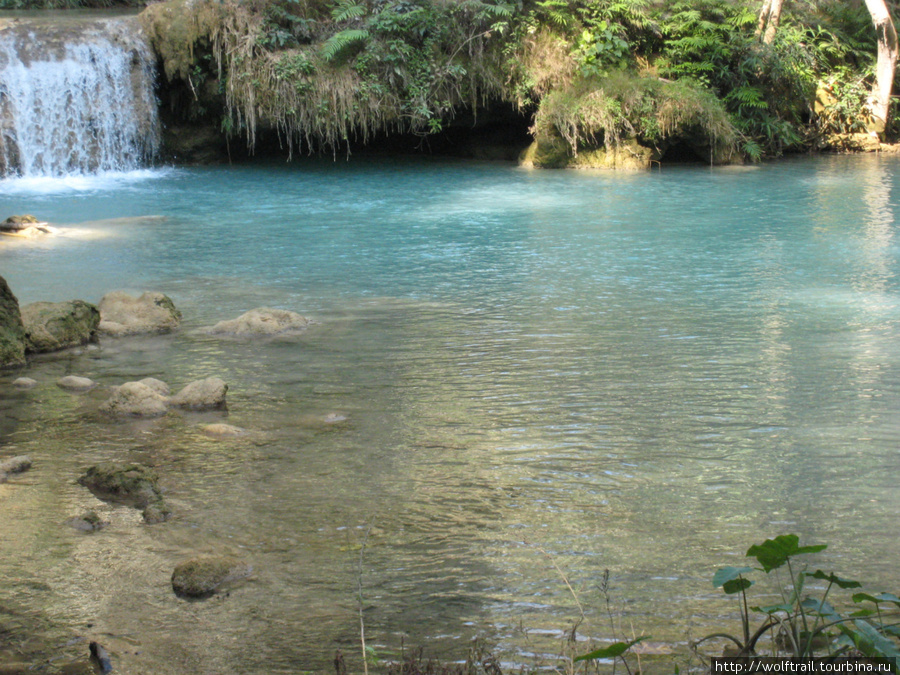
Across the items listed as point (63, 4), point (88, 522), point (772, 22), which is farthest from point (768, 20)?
point (88, 522)

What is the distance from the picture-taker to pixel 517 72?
1648cm

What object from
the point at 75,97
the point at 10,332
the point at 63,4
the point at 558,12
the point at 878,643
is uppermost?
the point at 63,4

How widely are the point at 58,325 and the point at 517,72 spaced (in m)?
11.9

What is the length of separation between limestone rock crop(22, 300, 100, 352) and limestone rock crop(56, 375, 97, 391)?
2.82 ft

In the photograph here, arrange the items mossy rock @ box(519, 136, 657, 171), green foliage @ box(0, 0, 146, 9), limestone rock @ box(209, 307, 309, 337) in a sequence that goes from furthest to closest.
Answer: green foliage @ box(0, 0, 146, 9)
mossy rock @ box(519, 136, 657, 171)
limestone rock @ box(209, 307, 309, 337)

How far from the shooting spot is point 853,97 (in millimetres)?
17891

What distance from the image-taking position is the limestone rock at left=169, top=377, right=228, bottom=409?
509 cm

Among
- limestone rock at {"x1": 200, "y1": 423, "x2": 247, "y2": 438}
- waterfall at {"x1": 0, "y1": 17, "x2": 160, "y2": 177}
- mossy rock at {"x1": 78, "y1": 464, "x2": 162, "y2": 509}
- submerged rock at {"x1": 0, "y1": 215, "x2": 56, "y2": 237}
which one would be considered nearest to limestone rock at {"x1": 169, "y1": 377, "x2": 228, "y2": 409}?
limestone rock at {"x1": 200, "y1": 423, "x2": 247, "y2": 438}

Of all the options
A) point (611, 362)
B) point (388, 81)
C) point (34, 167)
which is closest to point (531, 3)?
point (388, 81)

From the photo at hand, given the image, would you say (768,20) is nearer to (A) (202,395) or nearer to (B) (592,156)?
(B) (592,156)

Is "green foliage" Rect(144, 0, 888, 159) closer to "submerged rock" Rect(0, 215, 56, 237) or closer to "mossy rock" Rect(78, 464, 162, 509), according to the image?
"submerged rock" Rect(0, 215, 56, 237)

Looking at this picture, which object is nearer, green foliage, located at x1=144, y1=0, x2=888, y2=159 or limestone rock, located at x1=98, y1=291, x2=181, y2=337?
limestone rock, located at x1=98, y1=291, x2=181, y2=337

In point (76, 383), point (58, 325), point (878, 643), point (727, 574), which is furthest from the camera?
point (58, 325)

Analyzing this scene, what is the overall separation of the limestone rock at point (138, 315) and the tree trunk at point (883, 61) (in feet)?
51.6
